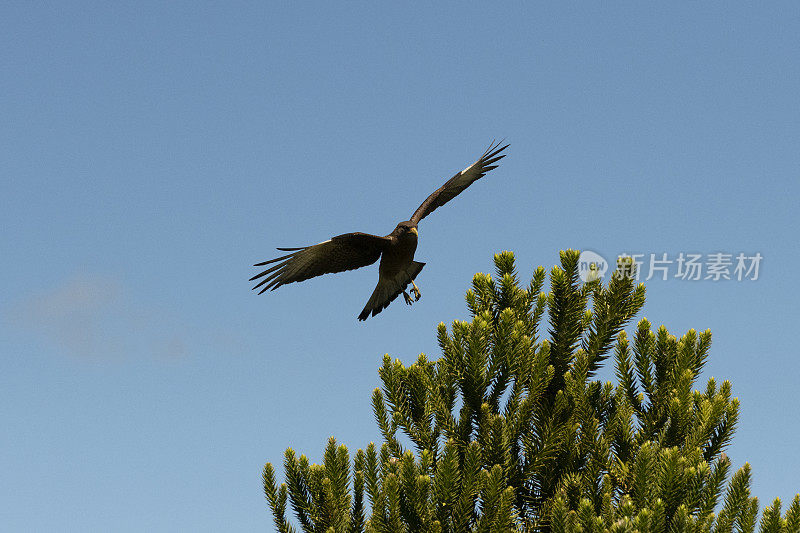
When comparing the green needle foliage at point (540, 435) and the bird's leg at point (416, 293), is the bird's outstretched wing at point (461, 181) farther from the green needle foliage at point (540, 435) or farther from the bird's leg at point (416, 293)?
the green needle foliage at point (540, 435)

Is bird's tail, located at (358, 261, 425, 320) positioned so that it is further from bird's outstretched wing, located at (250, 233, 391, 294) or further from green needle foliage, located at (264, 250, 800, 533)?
green needle foliage, located at (264, 250, 800, 533)

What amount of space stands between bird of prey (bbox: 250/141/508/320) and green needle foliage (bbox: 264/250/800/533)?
3042mm

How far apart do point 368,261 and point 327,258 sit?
0.82 m

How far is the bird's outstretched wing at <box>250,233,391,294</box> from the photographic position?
1059cm

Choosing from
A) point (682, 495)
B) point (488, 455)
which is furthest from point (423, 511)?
point (682, 495)

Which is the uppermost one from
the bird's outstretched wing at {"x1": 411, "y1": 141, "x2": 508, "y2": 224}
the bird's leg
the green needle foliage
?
the bird's outstretched wing at {"x1": 411, "y1": 141, "x2": 508, "y2": 224}

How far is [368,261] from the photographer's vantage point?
12.0 m

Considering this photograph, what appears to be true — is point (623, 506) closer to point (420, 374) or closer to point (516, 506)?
point (516, 506)

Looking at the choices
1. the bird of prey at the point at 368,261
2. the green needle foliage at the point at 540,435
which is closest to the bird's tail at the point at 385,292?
the bird of prey at the point at 368,261

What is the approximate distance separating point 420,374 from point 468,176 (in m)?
6.72

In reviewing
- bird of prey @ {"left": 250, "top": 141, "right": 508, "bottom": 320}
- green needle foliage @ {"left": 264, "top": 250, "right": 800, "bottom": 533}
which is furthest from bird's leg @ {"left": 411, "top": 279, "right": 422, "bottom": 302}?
green needle foliage @ {"left": 264, "top": 250, "right": 800, "bottom": 533}

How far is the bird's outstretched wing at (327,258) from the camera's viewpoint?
10.6 meters

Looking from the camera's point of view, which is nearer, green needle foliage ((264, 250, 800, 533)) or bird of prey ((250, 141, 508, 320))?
green needle foliage ((264, 250, 800, 533))

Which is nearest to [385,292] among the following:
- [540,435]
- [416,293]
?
[416,293]
